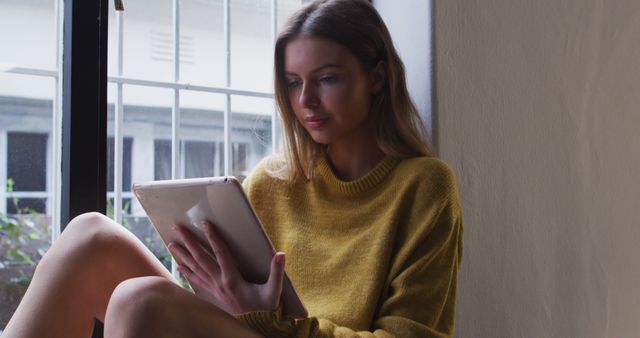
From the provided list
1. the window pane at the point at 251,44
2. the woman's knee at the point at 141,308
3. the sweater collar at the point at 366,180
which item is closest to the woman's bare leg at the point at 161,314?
the woman's knee at the point at 141,308

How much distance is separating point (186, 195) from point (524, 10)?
93 cm

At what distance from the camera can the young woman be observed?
0.91m

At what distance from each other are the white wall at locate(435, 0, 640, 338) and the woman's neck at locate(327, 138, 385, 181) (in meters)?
0.18

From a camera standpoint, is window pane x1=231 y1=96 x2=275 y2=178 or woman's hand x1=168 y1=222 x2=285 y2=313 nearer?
woman's hand x1=168 y1=222 x2=285 y2=313

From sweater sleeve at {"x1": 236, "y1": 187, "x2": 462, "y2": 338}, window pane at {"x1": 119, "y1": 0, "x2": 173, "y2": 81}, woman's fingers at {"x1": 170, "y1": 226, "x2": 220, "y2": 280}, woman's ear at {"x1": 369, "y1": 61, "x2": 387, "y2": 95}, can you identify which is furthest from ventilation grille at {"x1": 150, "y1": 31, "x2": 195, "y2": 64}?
sweater sleeve at {"x1": 236, "y1": 187, "x2": 462, "y2": 338}

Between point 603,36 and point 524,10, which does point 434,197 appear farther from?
point 603,36

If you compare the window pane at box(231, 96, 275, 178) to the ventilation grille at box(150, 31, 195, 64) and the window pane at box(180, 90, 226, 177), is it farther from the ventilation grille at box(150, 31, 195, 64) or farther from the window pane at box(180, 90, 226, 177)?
the ventilation grille at box(150, 31, 195, 64)

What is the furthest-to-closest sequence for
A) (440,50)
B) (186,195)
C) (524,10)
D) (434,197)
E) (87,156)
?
(524,10) < (440,50) < (87,156) < (434,197) < (186,195)

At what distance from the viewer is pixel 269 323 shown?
2.99ft

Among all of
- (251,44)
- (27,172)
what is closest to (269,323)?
(27,172)

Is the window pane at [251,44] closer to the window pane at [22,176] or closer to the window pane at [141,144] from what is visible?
the window pane at [141,144]

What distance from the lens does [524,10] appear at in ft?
4.91

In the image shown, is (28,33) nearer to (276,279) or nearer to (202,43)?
(202,43)

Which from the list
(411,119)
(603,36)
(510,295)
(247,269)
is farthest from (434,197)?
(603,36)
